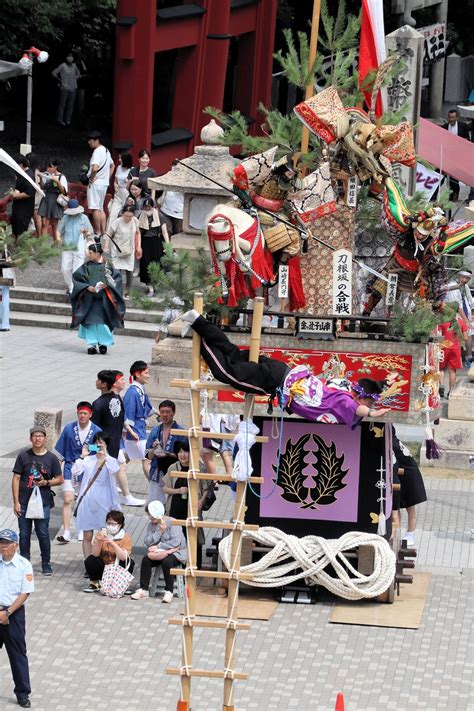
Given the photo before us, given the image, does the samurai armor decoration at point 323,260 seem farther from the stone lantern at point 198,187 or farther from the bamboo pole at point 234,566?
the stone lantern at point 198,187

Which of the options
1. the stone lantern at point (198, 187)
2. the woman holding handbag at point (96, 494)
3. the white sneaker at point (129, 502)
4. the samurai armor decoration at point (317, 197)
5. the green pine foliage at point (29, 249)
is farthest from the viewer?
the stone lantern at point (198, 187)

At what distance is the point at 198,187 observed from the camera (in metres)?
26.3

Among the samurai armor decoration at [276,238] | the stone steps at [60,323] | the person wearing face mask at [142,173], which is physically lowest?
the stone steps at [60,323]

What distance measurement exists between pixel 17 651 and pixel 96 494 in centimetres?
345

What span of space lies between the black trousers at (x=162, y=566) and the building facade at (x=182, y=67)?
18034 mm

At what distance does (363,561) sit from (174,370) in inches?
258

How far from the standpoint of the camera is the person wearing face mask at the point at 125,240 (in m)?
28.0

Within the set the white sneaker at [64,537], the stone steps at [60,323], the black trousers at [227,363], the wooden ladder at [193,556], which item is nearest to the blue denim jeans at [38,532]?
the white sneaker at [64,537]

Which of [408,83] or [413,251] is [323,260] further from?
[408,83]

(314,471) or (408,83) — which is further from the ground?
(408,83)

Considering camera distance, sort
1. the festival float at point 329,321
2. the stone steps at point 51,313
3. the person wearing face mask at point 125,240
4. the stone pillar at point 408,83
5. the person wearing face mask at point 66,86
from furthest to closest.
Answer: the person wearing face mask at point 66,86, the stone steps at point 51,313, the person wearing face mask at point 125,240, the stone pillar at point 408,83, the festival float at point 329,321

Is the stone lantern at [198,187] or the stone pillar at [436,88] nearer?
the stone lantern at [198,187]

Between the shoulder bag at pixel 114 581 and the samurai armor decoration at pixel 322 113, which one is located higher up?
the samurai armor decoration at pixel 322 113

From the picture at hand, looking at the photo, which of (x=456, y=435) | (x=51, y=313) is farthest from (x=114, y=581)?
(x=51, y=313)
